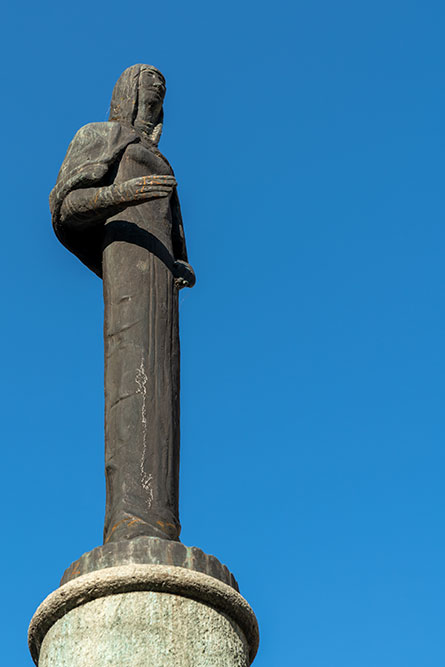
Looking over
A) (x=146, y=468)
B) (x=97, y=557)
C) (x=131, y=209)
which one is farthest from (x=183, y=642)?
(x=131, y=209)

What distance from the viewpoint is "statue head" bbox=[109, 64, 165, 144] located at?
7539 mm

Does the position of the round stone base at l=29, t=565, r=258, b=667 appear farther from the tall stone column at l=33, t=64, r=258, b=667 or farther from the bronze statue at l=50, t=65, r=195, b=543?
the bronze statue at l=50, t=65, r=195, b=543

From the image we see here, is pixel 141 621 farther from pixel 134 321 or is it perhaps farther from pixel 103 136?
pixel 103 136

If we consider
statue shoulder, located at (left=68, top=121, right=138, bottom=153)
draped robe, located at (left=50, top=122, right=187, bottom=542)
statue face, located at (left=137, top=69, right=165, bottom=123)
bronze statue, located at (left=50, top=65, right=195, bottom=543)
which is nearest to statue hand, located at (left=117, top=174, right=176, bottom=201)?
bronze statue, located at (left=50, top=65, right=195, bottom=543)

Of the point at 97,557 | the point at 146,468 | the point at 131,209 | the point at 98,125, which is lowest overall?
the point at 97,557

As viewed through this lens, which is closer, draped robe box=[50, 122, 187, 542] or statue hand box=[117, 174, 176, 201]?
draped robe box=[50, 122, 187, 542]

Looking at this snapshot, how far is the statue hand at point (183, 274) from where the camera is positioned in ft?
23.4

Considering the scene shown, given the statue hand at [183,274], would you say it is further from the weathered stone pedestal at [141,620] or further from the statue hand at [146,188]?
the weathered stone pedestal at [141,620]

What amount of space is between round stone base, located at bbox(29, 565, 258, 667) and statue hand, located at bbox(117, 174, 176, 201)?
7.55ft

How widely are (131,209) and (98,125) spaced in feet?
2.37

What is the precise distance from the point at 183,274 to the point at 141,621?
254cm

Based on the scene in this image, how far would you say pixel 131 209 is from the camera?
6.94 meters

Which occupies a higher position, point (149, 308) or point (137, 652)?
point (149, 308)

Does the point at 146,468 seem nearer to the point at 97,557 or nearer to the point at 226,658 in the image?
the point at 97,557
